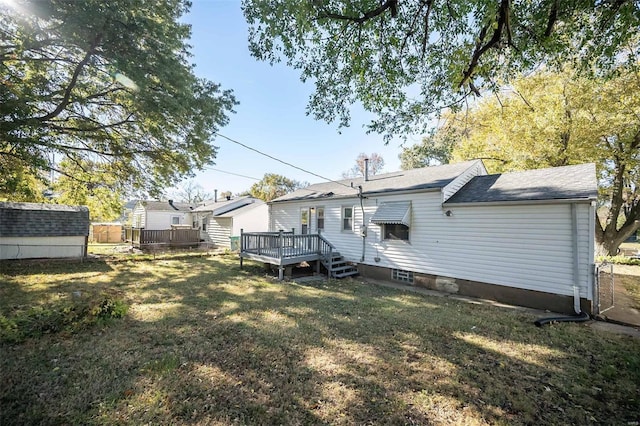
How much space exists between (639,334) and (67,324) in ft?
35.4

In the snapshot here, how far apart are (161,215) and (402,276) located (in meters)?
22.6

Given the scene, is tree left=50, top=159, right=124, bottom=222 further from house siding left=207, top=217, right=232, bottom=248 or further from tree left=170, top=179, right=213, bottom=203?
tree left=170, top=179, right=213, bottom=203

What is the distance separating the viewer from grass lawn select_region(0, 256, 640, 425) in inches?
116

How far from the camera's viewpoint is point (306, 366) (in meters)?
3.90

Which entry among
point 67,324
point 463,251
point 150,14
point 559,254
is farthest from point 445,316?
point 150,14

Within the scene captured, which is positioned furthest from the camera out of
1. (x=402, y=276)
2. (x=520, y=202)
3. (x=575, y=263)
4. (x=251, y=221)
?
(x=251, y=221)

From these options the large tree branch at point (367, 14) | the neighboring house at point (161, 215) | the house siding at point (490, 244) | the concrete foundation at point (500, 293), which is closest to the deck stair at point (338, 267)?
the house siding at point (490, 244)

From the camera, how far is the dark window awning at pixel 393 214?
9227 mm

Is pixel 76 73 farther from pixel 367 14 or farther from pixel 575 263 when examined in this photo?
pixel 575 263

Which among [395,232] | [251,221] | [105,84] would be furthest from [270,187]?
[395,232]

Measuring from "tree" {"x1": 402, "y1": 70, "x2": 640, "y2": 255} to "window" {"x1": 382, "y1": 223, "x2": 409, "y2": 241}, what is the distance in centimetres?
386

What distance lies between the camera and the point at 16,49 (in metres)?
6.43

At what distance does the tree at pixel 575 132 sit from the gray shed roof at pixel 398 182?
1.53m

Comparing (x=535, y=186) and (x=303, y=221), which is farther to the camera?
(x=303, y=221)
